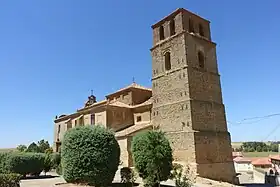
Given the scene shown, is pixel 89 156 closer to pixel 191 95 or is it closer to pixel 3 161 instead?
pixel 191 95

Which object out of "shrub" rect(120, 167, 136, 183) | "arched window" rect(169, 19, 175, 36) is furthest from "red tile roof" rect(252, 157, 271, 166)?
"shrub" rect(120, 167, 136, 183)

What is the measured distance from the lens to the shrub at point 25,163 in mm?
27484

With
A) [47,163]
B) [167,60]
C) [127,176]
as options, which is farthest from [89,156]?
[47,163]

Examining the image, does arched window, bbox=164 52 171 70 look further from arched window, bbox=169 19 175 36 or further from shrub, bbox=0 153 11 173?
shrub, bbox=0 153 11 173

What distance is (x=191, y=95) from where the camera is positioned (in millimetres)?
26578

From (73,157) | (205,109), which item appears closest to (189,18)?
(205,109)

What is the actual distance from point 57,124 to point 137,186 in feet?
103

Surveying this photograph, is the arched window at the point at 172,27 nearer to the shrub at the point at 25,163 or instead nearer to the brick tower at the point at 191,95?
the brick tower at the point at 191,95

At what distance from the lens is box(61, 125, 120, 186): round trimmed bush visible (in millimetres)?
16270

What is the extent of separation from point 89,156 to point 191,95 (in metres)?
13.9

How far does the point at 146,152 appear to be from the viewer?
17.6m

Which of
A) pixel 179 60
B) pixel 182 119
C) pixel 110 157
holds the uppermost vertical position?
pixel 179 60

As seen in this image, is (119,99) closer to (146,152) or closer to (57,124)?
(57,124)

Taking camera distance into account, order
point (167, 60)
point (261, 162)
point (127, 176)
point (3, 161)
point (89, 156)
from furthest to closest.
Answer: point (261, 162)
point (167, 60)
point (3, 161)
point (127, 176)
point (89, 156)
